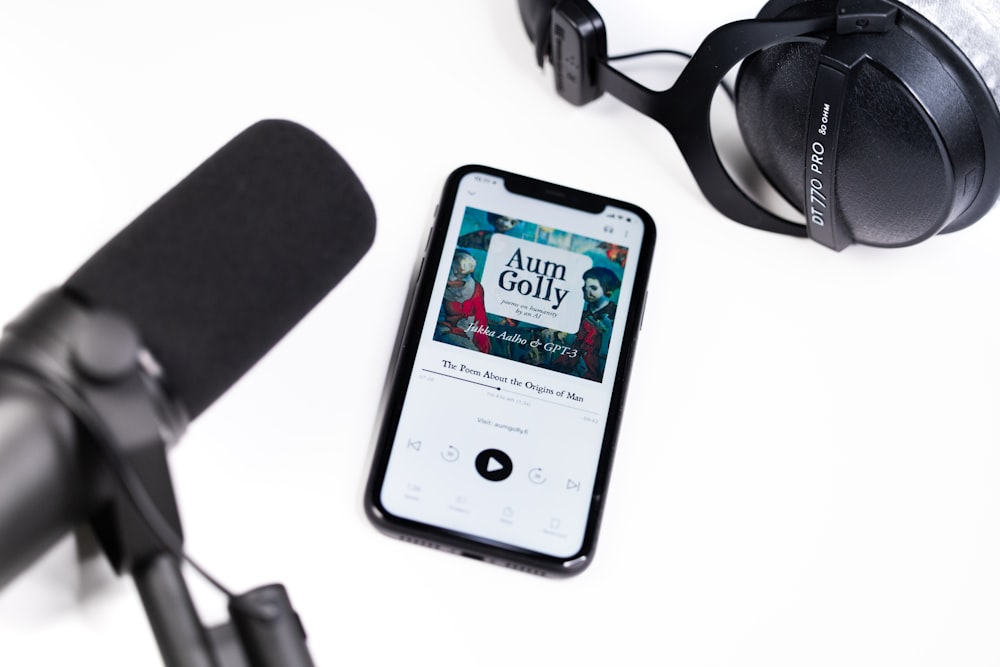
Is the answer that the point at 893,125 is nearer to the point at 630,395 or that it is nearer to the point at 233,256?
the point at 630,395

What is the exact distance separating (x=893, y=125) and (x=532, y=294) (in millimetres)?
259

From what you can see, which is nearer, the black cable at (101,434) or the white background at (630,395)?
the black cable at (101,434)

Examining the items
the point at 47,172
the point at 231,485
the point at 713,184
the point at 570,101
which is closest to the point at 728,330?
the point at 713,184

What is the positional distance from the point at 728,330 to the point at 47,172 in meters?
0.49

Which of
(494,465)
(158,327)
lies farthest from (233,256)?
(494,465)

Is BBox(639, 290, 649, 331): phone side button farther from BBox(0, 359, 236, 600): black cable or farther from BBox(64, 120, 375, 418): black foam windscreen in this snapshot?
BBox(0, 359, 236, 600): black cable

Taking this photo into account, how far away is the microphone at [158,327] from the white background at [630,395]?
0.18 m

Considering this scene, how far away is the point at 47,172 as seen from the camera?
0.72 metres

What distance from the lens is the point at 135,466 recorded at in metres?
0.42

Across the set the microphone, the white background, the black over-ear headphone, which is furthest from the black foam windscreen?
the black over-ear headphone

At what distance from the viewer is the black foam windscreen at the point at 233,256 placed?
1.48ft

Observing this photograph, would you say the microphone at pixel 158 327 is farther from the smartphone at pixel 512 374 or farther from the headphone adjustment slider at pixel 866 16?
the headphone adjustment slider at pixel 866 16

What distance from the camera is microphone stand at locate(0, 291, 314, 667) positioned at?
1.34 ft

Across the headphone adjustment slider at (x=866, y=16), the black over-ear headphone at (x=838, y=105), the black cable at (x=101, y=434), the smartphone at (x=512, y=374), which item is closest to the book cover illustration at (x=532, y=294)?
the smartphone at (x=512, y=374)
